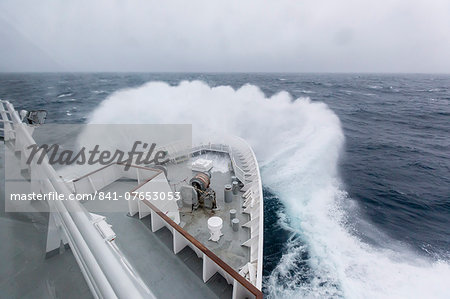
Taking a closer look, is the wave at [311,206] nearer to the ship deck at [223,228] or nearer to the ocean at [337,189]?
the ocean at [337,189]

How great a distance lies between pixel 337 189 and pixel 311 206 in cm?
419

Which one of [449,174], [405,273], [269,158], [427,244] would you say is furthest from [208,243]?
[449,174]

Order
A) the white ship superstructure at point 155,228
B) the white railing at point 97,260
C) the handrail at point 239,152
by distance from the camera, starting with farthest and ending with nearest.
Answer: the handrail at point 239,152 → the white ship superstructure at point 155,228 → the white railing at point 97,260

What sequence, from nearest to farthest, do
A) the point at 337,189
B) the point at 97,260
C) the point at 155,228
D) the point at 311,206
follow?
the point at 97,260
the point at 155,228
the point at 311,206
the point at 337,189

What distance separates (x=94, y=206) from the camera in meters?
8.85

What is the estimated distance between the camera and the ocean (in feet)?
30.9

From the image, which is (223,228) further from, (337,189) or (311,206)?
(337,189)

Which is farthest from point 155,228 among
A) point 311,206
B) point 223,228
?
point 311,206

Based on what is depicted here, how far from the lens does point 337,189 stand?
657 inches

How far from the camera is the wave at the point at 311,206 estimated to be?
9000 mm

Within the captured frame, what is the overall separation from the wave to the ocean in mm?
51

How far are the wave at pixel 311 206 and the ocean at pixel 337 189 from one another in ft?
0.17

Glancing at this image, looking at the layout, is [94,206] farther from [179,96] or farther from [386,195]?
[179,96]

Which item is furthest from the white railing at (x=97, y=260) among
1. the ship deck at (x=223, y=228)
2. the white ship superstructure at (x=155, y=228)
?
the ship deck at (x=223, y=228)
